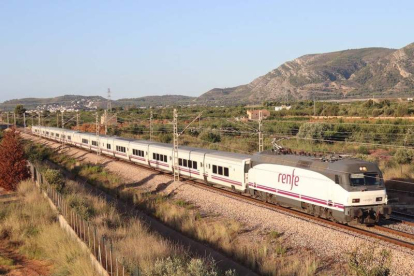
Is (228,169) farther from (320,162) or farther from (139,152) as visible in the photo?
(139,152)

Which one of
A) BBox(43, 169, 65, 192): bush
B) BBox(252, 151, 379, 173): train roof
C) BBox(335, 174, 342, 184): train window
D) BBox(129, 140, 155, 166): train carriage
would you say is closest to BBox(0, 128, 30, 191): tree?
BBox(43, 169, 65, 192): bush

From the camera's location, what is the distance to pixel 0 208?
73.1 ft

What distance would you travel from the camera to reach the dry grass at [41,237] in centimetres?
1335

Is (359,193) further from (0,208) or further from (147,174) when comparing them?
(147,174)

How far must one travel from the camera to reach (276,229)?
762 inches

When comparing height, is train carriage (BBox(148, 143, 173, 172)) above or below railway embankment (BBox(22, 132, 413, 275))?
above

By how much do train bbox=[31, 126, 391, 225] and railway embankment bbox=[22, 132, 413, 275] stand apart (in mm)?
931

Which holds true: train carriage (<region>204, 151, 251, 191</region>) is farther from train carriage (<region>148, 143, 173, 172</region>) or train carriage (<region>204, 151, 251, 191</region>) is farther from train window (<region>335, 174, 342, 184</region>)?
train window (<region>335, 174, 342, 184</region>)

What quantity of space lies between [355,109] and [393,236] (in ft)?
218

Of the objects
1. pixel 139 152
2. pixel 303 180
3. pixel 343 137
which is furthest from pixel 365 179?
pixel 343 137

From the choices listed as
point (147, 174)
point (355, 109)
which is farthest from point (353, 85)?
point (147, 174)

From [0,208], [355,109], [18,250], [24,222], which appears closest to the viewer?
[18,250]

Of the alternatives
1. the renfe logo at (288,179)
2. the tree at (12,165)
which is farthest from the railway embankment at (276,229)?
the tree at (12,165)

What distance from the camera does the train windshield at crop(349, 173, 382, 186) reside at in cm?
1811
